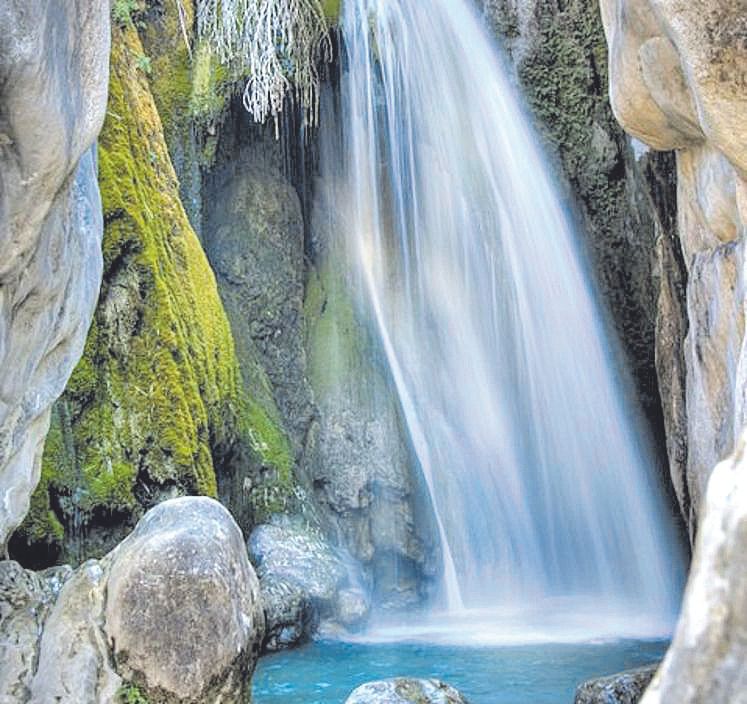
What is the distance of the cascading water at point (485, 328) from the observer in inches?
426

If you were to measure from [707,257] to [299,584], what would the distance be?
4.86 metres

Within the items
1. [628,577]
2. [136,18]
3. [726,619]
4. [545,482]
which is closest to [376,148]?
[136,18]

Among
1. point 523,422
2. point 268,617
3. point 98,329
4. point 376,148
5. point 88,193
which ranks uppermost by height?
point 376,148

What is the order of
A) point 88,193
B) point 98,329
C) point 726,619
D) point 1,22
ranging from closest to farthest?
point 726,619
point 1,22
point 88,193
point 98,329

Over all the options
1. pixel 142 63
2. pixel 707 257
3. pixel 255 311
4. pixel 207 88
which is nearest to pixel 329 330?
pixel 255 311

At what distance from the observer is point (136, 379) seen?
25.9ft

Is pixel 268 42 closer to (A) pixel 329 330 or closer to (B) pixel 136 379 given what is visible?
(A) pixel 329 330

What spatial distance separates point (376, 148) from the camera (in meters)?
12.2

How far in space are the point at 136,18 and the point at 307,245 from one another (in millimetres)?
3555

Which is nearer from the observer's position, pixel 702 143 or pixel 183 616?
pixel 183 616

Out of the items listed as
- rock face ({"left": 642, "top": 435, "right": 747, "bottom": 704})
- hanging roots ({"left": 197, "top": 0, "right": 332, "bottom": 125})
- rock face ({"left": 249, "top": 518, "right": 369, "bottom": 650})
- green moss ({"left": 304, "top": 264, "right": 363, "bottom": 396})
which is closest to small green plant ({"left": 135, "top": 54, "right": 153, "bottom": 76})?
hanging roots ({"left": 197, "top": 0, "right": 332, "bottom": 125})

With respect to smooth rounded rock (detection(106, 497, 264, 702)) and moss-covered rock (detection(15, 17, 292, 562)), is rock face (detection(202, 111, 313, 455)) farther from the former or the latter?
smooth rounded rock (detection(106, 497, 264, 702))

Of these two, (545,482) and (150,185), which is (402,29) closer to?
(150,185)

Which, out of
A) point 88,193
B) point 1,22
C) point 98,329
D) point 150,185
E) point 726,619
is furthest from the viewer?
point 150,185
